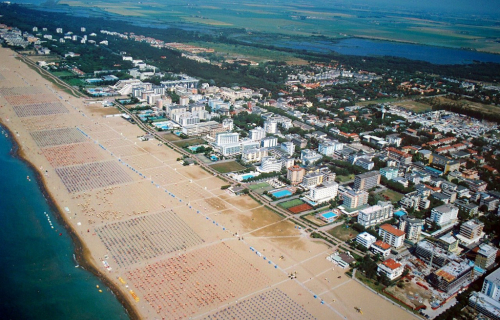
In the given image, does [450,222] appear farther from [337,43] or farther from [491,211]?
[337,43]

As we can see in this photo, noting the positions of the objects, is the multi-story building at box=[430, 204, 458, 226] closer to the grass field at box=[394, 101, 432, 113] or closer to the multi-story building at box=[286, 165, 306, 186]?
the multi-story building at box=[286, 165, 306, 186]

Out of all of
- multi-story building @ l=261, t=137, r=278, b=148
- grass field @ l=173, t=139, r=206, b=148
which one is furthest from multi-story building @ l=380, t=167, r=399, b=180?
grass field @ l=173, t=139, r=206, b=148

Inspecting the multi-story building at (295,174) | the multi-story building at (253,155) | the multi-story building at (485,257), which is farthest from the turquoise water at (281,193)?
the multi-story building at (485,257)

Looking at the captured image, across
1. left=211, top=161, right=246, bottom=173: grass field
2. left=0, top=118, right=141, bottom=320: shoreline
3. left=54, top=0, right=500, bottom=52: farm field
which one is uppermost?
left=54, top=0, right=500, bottom=52: farm field

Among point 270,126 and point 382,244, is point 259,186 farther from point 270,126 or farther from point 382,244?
point 270,126

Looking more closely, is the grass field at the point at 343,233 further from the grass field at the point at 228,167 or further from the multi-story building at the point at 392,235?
the grass field at the point at 228,167
